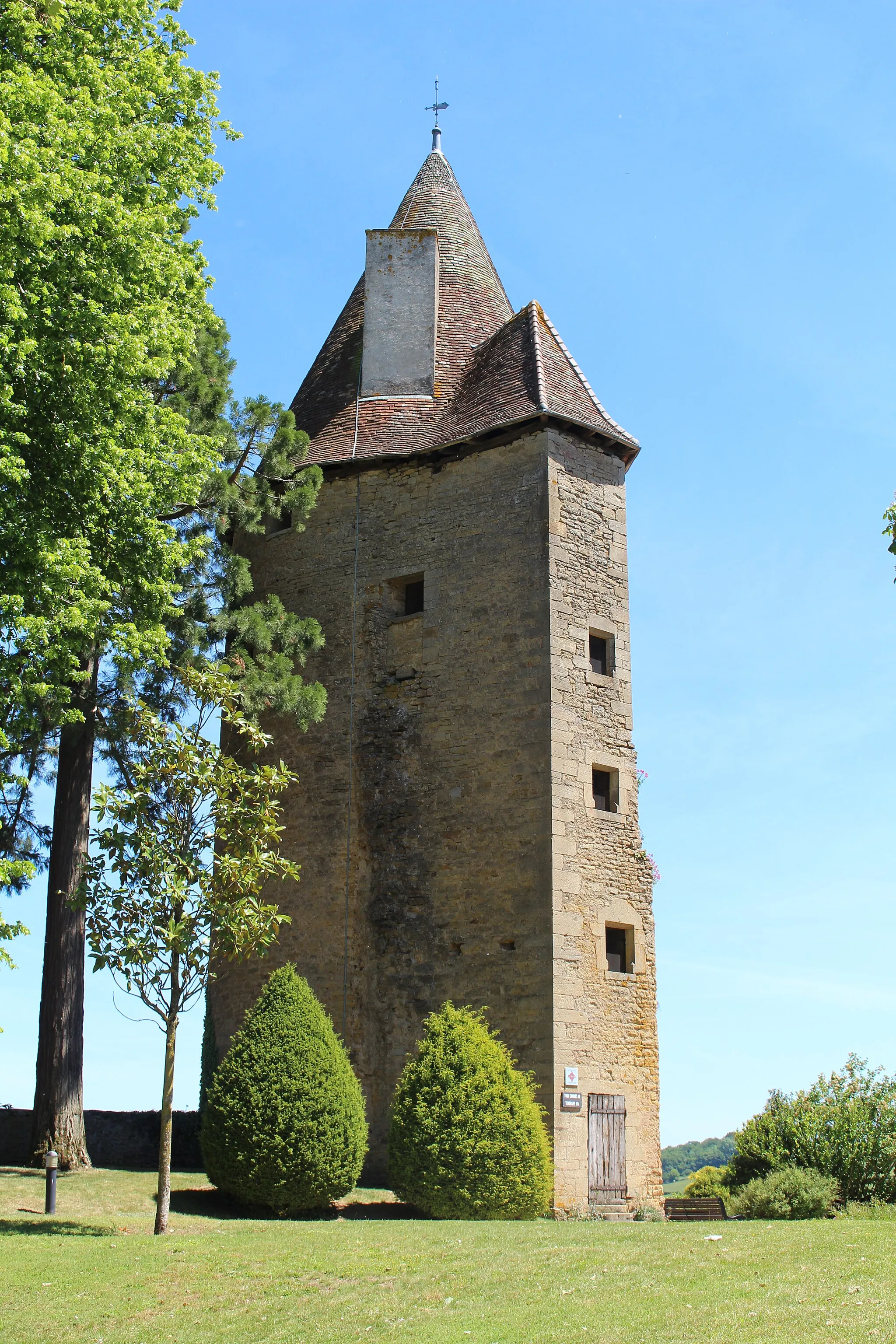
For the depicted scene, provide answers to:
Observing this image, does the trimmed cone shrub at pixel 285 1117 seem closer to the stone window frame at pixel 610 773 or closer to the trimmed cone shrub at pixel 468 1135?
the trimmed cone shrub at pixel 468 1135

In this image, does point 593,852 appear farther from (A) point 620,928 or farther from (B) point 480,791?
(B) point 480,791

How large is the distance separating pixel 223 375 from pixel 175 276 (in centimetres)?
377

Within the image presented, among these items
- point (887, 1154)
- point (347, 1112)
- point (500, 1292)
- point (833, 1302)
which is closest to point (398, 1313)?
point (500, 1292)

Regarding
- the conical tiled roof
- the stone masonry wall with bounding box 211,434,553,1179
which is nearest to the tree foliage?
the stone masonry wall with bounding box 211,434,553,1179

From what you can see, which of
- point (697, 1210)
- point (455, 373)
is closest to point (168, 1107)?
point (697, 1210)

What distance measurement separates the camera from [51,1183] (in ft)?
42.7

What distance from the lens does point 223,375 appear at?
1798 cm

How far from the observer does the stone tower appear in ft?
53.1

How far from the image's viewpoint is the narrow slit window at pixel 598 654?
18.1 metres

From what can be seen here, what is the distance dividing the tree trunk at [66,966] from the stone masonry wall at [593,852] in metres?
5.58

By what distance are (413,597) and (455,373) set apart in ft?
12.9

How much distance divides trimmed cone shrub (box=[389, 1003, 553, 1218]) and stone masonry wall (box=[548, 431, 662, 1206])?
108 centimetres

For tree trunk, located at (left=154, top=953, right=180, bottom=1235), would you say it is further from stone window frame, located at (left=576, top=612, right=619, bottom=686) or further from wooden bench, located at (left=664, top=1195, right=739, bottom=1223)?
stone window frame, located at (left=576, top=612, right=619, bottom=686)

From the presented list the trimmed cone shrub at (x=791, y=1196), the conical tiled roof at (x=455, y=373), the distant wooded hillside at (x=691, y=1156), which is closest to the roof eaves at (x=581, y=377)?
the conical tiled roof at (x=455, y=373)
